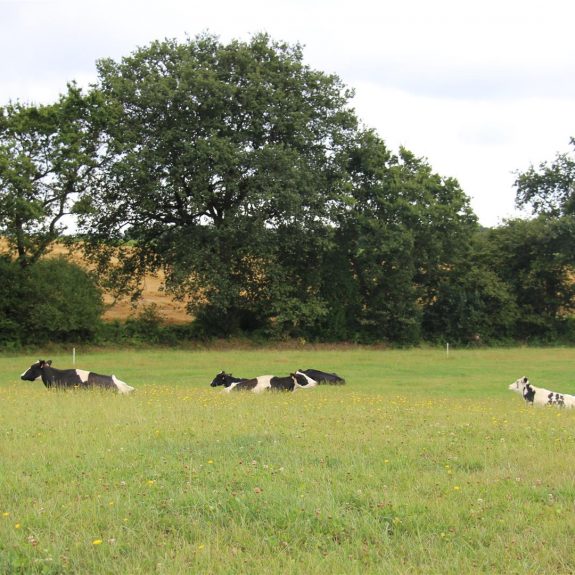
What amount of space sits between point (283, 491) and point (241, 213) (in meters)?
36.7

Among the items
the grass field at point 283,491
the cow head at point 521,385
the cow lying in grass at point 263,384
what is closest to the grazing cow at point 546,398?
the cow head at point 521,385

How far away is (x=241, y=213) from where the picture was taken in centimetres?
4331

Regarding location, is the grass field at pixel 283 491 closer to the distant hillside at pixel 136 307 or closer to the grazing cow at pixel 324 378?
the grazing cow at pixel 324 378

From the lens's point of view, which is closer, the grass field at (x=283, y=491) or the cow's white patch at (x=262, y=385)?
the grass field at (x=283, y=491)

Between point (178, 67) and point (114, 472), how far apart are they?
36.7m

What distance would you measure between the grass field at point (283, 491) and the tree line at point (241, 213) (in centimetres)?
2817

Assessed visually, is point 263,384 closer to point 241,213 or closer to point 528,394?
point 528,394

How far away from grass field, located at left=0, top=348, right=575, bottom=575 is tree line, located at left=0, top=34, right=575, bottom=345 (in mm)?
28169

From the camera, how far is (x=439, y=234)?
4984cm

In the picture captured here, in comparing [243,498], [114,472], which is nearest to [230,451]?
[114,472]

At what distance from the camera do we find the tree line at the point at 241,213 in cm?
4066

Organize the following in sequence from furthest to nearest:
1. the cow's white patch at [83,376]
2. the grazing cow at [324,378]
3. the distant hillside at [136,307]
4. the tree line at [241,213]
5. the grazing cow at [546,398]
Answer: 1. the distant hillside at [136,307]
2. the tree line at [241,213]
3. the grazing cow at [324,378]
4. the cow's white patch at [83,376]
5. the grazing cow at [546,398]

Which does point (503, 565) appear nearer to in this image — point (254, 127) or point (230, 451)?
point (230, 451)

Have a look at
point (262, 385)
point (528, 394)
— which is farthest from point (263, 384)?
point (528, 394)
